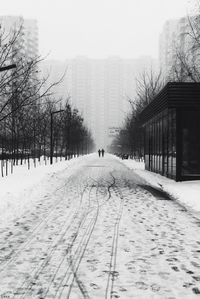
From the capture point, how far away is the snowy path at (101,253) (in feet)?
15.1

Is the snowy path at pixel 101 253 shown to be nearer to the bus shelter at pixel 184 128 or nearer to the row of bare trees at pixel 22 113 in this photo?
the row of bare trees at pixel 22 113

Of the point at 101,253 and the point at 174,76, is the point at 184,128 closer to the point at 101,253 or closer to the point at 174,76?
the point at 101,253

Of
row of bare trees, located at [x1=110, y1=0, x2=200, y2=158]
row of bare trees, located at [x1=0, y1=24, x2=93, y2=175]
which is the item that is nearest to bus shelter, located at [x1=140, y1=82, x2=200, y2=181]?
row of bare trees, located at [x1=110, y1=0, x2=200, y2=158]

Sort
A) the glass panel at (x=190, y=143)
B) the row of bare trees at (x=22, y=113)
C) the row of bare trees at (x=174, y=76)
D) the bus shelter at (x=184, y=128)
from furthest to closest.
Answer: the row of bare trees at (x=174, y=76), the glass panel at (x=190, y=143), the bus shelter at (x=184, y=128), the row of bare trees at (x=22, y=113)

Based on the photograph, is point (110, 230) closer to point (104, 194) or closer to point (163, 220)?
point (163, 220)

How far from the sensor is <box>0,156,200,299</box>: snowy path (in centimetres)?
460

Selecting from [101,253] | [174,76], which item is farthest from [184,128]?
[174,76]

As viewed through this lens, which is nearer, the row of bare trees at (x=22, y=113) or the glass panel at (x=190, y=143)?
the row of bare trees at (x=22, y=113)

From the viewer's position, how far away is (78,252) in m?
6.20

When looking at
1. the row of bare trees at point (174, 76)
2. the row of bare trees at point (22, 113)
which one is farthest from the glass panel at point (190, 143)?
the row of bare trees at point (22, 113)

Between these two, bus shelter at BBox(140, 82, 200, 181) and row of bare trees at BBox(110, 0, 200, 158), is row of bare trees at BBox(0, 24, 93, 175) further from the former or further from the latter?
row of bare trees at BBox(110, 0, 200, 158)

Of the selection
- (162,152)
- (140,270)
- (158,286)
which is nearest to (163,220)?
(140,270)

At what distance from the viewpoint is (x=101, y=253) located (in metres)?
6.14

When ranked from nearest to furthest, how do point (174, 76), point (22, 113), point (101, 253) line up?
point (101, 253) → point (22, 113) → point (174, 76)
